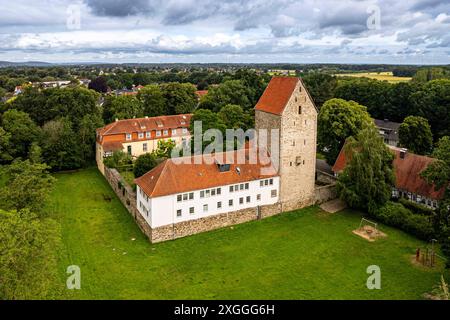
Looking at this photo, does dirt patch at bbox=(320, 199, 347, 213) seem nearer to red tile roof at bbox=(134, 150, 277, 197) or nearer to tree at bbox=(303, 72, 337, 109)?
red tile roof at bbox=(134, 150, 277, 197)

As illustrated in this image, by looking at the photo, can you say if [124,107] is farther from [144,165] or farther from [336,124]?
[336,124]

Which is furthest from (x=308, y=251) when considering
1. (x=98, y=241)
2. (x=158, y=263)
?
(x=98, y=241)

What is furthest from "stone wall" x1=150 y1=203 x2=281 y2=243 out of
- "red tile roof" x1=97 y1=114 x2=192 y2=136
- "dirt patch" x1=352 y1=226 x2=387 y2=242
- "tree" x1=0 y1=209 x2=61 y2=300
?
"red tile roof" x1=97 y1=114 x2=192 y2=136

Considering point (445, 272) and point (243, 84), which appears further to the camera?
point (243, 84)

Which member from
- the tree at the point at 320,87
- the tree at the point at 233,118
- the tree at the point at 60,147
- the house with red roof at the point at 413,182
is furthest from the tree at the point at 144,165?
the tree at the point at 320,87

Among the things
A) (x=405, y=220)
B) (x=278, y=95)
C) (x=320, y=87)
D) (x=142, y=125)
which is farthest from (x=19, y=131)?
(x=320, y=87)

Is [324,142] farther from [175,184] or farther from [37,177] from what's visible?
[37,177]
